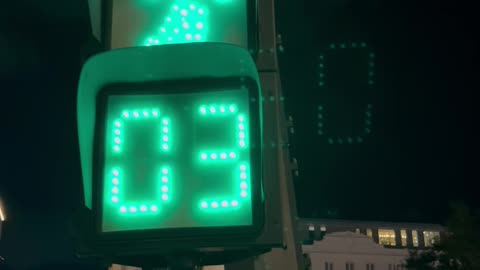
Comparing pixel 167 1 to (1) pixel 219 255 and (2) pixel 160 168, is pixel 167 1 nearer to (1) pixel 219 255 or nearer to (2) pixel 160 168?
(2) pixel 160 168

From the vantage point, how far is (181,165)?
167 centimetres

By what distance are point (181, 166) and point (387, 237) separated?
253ft

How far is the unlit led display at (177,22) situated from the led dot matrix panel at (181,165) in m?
0.25

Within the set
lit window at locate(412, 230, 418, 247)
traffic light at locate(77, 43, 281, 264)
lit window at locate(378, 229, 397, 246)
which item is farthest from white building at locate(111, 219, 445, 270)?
traffic light at locate(77, 43, 281, 264)

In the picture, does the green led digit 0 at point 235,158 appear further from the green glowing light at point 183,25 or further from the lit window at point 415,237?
the lit window at point 415,237

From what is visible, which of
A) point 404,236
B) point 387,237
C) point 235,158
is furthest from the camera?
point 404,236

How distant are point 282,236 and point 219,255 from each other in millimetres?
219

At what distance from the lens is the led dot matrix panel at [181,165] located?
1.62 metres

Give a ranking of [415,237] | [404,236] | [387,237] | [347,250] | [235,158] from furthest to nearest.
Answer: [415,237]
[404,236]
[387,237]
[347,250]
[235,158]

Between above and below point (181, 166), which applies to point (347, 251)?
below

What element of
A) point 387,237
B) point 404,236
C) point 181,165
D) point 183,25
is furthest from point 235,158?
point 404,236

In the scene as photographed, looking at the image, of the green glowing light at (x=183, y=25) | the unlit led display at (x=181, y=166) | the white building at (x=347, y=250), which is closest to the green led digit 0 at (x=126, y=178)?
the unlit led display at (x=181, y=166)

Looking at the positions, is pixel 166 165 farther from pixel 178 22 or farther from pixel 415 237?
pixel 415 237

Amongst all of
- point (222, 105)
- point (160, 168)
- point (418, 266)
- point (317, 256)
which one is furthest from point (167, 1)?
point (317, 256)
